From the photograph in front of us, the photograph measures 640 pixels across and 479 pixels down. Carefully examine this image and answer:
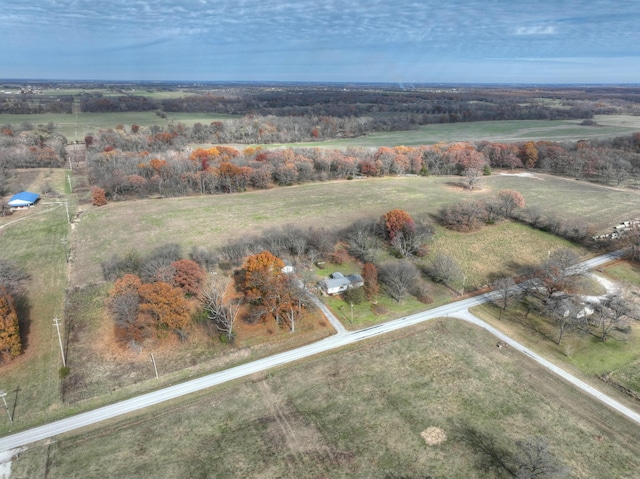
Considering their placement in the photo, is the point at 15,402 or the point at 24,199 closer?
the point at 15,402

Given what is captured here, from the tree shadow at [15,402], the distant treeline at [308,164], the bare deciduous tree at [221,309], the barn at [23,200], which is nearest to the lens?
the tree shadow at [15,402]

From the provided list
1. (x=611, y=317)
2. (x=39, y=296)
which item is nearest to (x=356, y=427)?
(x=611, y=317)

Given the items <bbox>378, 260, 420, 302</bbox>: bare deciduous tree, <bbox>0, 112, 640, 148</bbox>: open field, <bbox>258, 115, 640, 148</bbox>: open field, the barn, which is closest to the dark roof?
the barn

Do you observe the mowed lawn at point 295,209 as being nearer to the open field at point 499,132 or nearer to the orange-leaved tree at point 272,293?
the orange-leaved tree at point 272,293

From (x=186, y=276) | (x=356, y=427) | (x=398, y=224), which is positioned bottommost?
(x=356, y=427)

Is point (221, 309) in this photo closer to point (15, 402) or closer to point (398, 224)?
point (15, 402)

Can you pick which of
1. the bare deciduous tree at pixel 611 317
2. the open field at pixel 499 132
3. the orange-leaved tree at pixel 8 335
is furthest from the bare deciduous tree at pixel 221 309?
the open field at pixel 499 132
